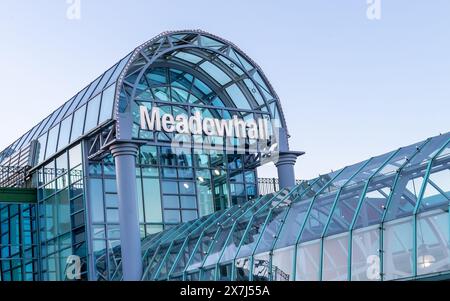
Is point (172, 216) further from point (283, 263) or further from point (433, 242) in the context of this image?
point (433, 242)

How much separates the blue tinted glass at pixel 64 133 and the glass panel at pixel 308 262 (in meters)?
16.5

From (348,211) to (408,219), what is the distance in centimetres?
307

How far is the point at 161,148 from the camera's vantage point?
37312 millimetres

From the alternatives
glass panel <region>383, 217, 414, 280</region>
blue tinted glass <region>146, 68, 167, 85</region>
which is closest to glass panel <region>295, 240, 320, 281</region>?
glass panel <region>383, 217, 414, 280</region>

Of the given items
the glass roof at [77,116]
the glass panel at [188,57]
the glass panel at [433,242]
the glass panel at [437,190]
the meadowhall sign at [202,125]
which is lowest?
the glass panel at [433,242]

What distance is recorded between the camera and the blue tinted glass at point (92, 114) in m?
33.4

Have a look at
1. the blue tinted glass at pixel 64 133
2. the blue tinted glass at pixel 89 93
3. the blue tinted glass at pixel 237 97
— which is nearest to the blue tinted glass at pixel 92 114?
the blue tinted glass at pixel 89 93

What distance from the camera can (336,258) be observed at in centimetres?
2078

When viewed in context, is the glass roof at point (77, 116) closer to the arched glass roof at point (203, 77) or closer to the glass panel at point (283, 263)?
the arched glass roof at point (203, 77)

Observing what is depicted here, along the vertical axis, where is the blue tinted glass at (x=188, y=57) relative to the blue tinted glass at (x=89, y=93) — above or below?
above
